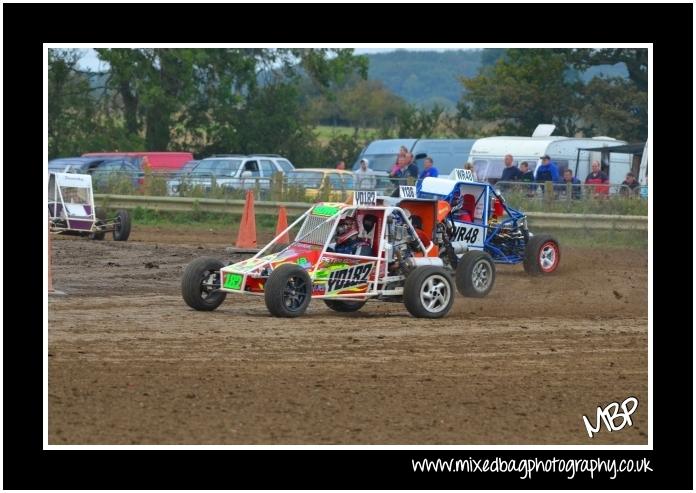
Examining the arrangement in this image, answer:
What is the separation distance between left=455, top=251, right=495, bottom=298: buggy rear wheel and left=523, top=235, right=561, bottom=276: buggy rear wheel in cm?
233

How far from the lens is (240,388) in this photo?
9.10 meters

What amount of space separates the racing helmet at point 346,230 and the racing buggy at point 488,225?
341 centimetres

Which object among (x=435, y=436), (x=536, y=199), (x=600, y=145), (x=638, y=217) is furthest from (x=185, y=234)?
(x=435, y=436)

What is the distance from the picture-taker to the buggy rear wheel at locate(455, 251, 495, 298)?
14953 mm

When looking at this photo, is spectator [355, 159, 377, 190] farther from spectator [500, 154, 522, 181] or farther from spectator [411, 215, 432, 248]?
spectator [411, 215, 432, 248]

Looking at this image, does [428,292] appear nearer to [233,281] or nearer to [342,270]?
[342,270]

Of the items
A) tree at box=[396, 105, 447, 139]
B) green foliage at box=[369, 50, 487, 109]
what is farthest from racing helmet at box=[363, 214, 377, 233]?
green foliage at box=[369, 50, 487, 109]

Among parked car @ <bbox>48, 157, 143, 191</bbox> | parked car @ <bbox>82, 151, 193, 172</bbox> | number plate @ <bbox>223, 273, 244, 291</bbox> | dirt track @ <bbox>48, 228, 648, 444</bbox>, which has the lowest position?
dirt track @ <bbox>48, 228, 648, 444</bbox>

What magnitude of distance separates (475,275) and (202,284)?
11.9ft

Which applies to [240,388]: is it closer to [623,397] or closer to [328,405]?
[328,405]

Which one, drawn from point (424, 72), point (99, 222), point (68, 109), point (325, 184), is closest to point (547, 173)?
point (325, 184)

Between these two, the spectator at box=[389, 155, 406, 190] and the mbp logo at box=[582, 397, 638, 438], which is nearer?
the mbp logo at box=[582, 397, 638, 438]

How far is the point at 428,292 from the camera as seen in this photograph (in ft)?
43.4

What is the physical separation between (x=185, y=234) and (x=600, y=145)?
507 inches
